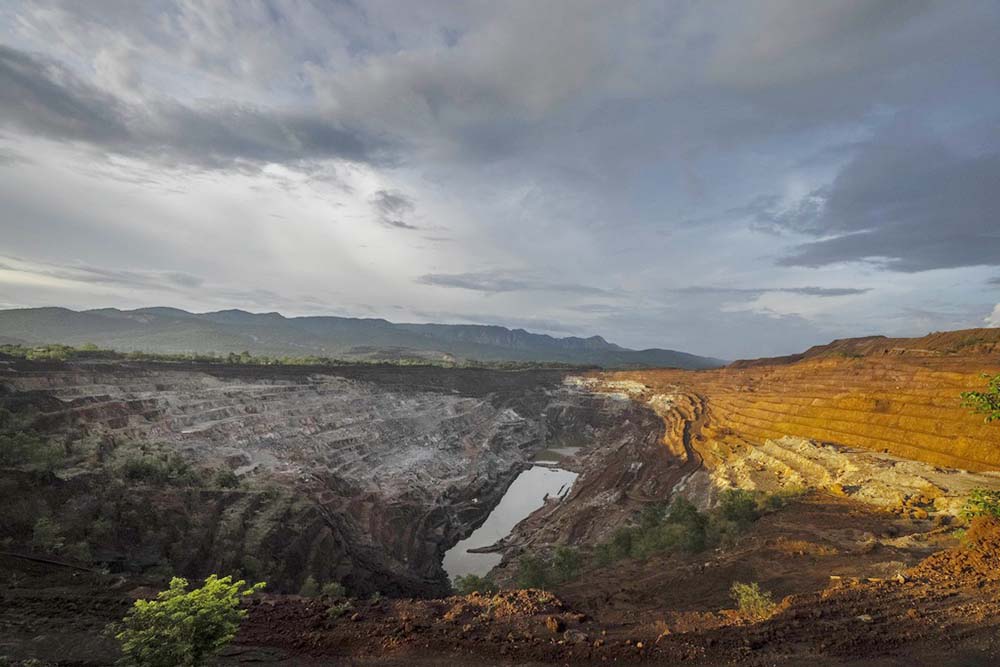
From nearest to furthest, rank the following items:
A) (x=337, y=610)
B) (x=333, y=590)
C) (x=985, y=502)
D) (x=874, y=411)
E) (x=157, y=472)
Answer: (x=985, y=502)
(x=337, y=610)
(x=333, y=590)
(x=157, y=472)
(x=874, y=411)

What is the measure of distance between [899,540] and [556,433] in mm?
54115

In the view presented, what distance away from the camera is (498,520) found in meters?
38.5

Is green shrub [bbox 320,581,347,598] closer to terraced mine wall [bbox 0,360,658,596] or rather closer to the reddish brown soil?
terraced mine wall [bbox 0,360,658,596]

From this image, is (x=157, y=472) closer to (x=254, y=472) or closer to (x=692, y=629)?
(x=254, y=472)

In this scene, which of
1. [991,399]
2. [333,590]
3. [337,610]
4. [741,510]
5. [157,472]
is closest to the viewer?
[991,399]

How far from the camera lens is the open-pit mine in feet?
32.2

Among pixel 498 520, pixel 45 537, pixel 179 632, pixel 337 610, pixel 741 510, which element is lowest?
pixel 498 520

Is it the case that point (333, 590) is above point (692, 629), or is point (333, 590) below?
below

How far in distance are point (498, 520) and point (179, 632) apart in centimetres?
3478

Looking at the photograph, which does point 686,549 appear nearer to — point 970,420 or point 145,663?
point 145,663

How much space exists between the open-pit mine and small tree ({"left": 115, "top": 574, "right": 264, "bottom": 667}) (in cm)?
429

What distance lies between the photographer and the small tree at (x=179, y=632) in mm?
5938

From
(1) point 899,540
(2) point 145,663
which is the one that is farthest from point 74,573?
(1) point 899,540

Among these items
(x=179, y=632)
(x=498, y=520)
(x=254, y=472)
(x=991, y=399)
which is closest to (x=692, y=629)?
(x=991, y=399)
